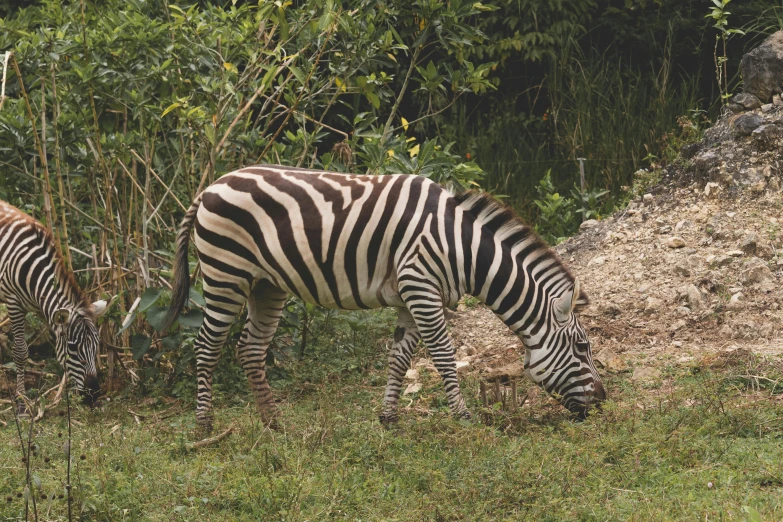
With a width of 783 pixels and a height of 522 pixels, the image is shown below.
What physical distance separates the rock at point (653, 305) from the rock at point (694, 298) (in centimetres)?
23

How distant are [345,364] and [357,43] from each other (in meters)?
2.60

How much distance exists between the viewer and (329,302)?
21.9ft

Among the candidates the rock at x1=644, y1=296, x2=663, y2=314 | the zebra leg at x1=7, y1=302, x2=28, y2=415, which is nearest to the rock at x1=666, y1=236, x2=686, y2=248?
the rock at x1=644, y1=296, x2=663, y2=314

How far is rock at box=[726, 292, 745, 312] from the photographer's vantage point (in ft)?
24.8

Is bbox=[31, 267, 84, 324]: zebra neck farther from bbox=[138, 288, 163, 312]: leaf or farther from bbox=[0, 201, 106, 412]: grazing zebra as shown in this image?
bbox=[138, 288, 163, 312]: leaf

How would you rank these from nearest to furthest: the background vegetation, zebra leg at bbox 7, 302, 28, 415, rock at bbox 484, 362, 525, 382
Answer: the background vegetation, rock at bbox 484, 362, 525, 382, zebra leg at bbox 7, 302, 28, 415

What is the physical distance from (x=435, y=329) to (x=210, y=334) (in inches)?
63.1

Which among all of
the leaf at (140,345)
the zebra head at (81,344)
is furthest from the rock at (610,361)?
the zebra head at (81,344)

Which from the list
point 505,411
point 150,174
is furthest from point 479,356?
point 150,174

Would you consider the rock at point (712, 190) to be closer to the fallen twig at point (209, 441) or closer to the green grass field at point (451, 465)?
the green grass field at point (451, 465)

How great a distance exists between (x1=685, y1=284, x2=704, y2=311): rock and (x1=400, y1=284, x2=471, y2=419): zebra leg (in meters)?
2.32

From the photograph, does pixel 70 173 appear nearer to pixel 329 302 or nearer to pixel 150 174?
pixel 150 174

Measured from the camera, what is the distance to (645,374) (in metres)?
7.02

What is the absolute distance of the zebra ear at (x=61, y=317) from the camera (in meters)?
7.95
